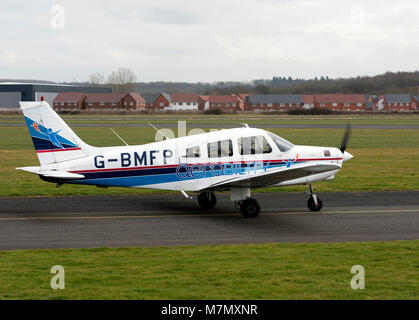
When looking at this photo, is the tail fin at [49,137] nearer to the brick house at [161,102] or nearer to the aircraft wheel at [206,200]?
the aircraft wheel at [206,200]

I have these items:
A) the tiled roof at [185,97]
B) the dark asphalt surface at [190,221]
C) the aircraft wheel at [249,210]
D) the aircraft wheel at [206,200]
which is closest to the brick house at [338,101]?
the tiled roof at [185,97]

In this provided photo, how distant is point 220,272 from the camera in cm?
1026

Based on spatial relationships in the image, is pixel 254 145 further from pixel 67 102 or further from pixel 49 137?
pixel 67 102

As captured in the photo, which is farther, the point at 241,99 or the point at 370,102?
the point at 241,99

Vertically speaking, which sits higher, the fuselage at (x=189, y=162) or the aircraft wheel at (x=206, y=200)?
the fuselage at (x=189, y=162)

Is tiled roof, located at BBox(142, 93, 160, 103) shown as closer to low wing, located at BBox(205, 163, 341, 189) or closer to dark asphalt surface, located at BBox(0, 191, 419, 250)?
dark asphalt surface, located at BBox(0, 191, 419, 250)

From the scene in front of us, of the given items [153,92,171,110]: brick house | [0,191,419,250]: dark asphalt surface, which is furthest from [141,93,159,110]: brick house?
[0,191,419,250]: dark asphalt surface

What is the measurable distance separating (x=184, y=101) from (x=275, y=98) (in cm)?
2753

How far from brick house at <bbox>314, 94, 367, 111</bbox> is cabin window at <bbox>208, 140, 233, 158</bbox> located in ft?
379

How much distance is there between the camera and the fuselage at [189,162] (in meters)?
16.1

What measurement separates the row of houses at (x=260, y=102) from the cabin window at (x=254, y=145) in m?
115

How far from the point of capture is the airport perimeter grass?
9.03m

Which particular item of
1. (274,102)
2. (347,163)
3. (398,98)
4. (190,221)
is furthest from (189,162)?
(398,98)
